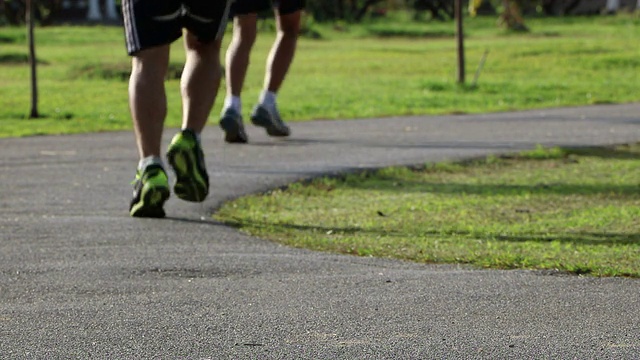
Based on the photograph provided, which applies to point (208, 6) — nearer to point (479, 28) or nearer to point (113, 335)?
point (113, 335)

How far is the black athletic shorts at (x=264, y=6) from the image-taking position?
329 inches

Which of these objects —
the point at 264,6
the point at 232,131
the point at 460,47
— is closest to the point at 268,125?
the point at 232,131

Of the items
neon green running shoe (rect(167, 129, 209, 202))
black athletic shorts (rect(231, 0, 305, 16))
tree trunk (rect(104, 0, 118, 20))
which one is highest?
black athletic shorts (rect(231, 0, 305, 16))

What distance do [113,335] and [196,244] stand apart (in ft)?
5.14

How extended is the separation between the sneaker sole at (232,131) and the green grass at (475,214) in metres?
1.44

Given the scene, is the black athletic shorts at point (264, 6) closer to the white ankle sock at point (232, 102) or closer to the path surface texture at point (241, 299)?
the white ankle sock at point (232, 102)

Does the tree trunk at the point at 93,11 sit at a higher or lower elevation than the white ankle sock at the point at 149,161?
lower

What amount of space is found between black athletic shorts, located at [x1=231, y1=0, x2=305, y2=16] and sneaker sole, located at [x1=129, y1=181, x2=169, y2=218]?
9.22ft

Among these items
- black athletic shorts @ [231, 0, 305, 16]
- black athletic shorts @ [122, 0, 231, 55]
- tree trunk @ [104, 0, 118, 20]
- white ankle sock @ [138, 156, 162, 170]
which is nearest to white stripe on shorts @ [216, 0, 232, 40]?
black athletic shorts @ [122, 0, 231, 55]

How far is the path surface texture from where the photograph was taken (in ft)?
10.9

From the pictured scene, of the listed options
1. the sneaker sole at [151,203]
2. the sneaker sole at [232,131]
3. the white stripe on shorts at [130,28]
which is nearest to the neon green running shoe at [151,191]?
the sneaker sole at [151,203]

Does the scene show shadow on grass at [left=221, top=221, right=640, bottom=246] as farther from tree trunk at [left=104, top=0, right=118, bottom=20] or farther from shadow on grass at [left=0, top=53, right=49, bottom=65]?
tree trunk at [left=104, top=0, right=118, bottom=20]

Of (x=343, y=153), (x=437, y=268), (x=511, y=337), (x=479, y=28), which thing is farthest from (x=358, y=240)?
(x=479, y=28)

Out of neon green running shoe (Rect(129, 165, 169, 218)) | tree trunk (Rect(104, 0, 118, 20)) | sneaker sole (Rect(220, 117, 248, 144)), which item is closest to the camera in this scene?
neon green running shoe (Rect(129, 165, 169, 218))
